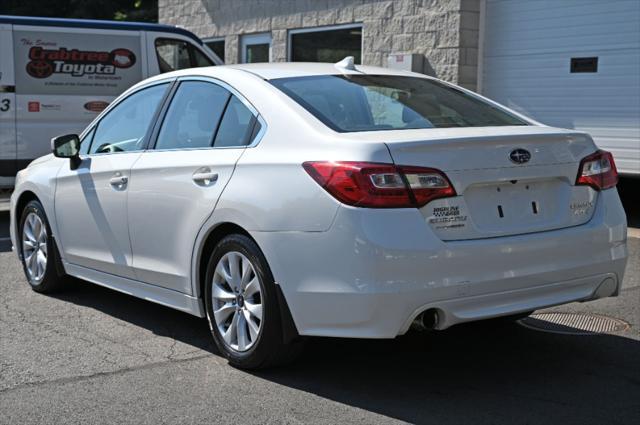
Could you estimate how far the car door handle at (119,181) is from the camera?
18.7 ft

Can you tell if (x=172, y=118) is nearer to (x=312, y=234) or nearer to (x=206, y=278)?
(x=206, y=278)

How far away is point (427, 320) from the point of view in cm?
430

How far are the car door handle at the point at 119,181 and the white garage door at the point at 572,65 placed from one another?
7.03m

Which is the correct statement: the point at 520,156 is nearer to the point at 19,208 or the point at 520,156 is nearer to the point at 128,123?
the point at 128,123

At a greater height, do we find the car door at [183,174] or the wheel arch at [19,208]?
the car door at [183,174]

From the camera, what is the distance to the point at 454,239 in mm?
4230

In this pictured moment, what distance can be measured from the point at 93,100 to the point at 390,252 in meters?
8.17

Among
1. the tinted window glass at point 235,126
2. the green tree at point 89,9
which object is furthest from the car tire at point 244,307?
the green tree at point 89,9

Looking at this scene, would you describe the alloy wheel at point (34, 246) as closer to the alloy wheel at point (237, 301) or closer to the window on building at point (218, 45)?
the alloy wheel at point (237, 301)

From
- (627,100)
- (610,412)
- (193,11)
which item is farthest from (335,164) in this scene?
(193,11)

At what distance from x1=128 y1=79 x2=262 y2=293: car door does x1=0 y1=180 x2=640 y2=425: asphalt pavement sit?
521 millimetres

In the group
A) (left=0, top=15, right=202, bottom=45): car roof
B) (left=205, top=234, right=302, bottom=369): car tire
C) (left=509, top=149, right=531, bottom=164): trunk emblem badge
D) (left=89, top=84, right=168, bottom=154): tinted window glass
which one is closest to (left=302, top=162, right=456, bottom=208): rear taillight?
(left=509, top=149, right=531, bottom=164): trunk emblem badge

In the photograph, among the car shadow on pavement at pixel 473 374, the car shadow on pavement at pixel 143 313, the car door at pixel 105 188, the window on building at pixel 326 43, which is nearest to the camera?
the car shadow on pavement at pixel 473 374

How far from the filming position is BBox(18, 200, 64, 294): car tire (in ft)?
22.0
